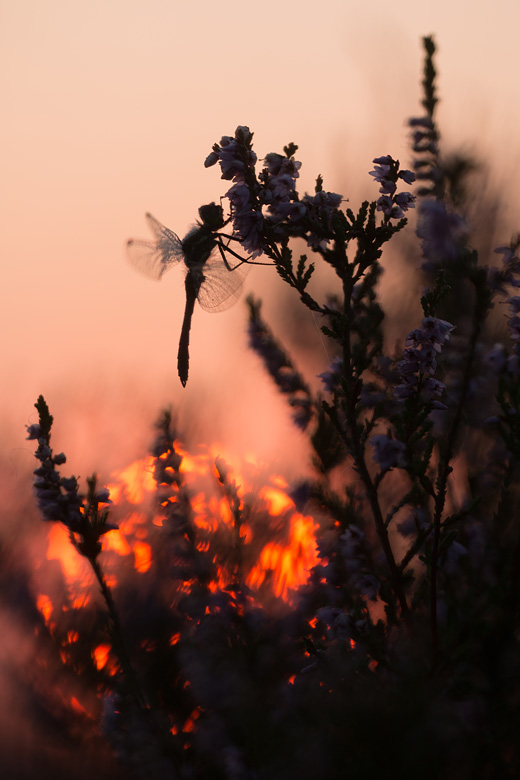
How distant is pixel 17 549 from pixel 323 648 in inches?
99.4

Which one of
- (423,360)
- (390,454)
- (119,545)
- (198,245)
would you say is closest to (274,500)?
(119,545)

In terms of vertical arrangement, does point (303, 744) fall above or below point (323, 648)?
below

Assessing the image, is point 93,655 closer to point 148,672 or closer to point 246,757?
point 148,672

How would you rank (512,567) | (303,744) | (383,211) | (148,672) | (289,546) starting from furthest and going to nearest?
1. (289,546)
2. (148,672)
3. (383,211)
4. (512,567)
5. (303,744)

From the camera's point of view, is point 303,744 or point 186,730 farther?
point 186,730

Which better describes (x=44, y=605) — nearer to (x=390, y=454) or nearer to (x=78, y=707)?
(x=78, y=707)

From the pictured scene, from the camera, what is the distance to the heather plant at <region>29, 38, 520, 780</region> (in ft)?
5.61

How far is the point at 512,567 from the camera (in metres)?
1.97

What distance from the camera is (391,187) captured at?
7.30 feet

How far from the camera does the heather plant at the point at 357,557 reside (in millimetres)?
1711

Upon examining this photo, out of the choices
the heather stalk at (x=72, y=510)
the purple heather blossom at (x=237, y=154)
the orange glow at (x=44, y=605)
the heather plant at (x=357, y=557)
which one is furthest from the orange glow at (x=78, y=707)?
the purple heather blossom at (x=237, y=154)

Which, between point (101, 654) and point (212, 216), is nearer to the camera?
point (212, 216)

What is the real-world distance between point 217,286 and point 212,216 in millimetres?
347

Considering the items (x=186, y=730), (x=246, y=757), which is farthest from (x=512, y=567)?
(x=186, y=730)
